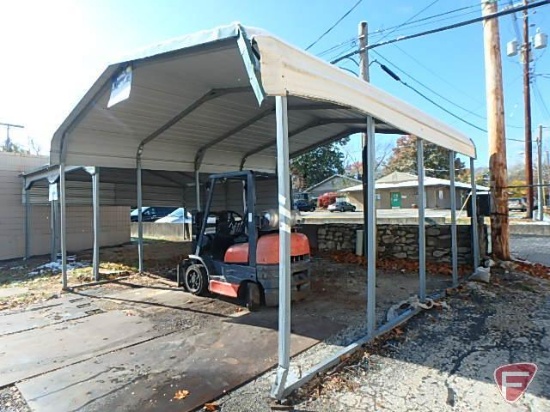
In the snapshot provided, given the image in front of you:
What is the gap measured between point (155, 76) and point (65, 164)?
Answer: 111 inches

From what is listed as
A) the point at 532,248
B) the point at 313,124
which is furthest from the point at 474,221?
the point at 532,248

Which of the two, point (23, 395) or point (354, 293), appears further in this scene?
point (354, 293)

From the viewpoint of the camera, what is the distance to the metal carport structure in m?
2.78

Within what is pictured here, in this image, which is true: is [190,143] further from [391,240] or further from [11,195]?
[11,195]

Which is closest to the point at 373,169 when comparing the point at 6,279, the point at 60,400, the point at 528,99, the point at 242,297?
the point at 242,297

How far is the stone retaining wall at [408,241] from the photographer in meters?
7.78

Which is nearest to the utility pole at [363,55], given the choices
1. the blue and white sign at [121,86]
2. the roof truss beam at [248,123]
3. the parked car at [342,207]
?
the roof truss beam at [248,123]

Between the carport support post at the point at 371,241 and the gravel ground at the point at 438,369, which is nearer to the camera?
the gravel ground at the point at 438,369

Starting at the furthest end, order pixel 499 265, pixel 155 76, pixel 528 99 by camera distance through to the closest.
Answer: pixel 528 99 < pixel 499 265 < pixel 155 76

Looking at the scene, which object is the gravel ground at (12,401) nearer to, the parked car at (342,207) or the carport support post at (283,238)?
the carport support post at (283,238)

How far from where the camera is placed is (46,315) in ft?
17.0

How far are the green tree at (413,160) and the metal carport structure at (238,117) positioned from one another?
34733mm

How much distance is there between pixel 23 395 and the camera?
292 cm

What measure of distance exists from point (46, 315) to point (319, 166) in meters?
35.1
